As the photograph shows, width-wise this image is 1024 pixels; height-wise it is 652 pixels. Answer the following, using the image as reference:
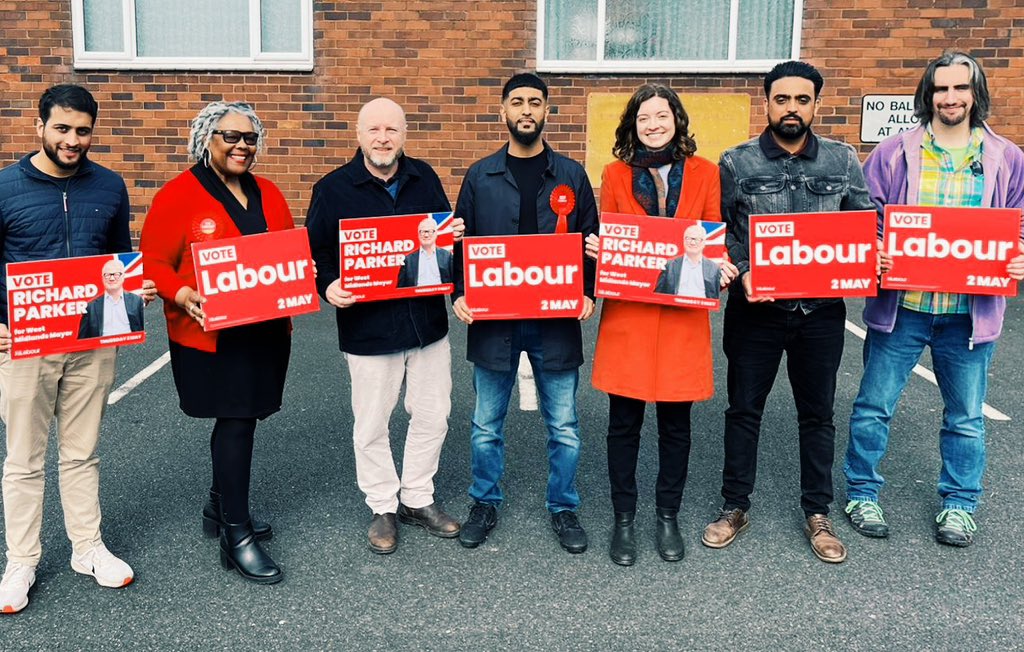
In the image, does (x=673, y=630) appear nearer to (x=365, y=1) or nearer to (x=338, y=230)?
(x=338, y=230)

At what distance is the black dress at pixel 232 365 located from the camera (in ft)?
11.1

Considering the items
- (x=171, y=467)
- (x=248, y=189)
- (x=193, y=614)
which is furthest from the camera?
(x=171, y=467)

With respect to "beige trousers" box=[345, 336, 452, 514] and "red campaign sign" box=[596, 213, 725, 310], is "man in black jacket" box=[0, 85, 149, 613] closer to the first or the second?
"beige trousers" box=[345, 336, 452, 514]

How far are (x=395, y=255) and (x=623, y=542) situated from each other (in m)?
1.51

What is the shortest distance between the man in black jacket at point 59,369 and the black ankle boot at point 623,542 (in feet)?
6.29

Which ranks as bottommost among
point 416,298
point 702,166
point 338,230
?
point 416,298

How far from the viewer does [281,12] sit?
936 cm

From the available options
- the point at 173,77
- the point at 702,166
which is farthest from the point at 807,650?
the point at 173,77

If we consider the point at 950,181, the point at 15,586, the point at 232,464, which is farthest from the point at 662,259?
the point at 15,586

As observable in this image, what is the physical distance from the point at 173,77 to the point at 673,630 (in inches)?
335

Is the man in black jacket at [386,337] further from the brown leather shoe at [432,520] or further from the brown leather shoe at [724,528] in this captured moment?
the brown leather shoe at [724,528]

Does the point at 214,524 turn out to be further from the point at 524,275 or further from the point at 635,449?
the point at 635,449

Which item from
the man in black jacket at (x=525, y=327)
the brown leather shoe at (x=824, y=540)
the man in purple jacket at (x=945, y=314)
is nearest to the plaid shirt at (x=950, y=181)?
the man in purple jacket at (x=945, y=314)

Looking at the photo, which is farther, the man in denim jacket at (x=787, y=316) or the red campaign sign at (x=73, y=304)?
the man in denim jacket at (x=787, y=316)
